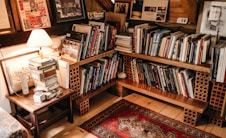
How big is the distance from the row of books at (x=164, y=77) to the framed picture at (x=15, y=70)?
49.3 inches

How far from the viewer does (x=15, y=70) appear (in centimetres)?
198

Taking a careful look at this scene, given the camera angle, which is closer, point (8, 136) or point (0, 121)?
point (8, 136)

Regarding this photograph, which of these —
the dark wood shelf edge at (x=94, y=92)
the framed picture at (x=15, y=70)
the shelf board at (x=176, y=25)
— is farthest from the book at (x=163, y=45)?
the framed picture at (x=15, y=70)

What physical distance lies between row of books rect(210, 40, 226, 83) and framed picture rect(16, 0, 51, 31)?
1740 millimetres

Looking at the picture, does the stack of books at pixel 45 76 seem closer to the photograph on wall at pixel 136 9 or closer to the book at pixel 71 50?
the book at pixel 71 50

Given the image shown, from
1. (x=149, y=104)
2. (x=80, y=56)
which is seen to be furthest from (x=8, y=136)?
(x=149, y=104)

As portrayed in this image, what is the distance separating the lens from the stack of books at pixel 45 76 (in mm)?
1859

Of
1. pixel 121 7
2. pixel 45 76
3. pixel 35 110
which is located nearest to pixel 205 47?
pixel 121 7

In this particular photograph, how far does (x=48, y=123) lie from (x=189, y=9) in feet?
6.04

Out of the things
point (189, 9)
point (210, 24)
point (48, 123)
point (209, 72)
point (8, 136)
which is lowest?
point (48, 123)

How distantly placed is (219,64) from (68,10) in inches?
69.1

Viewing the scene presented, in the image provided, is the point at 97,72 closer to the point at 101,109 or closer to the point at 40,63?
the point at 101,109

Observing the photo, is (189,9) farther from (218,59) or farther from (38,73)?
(38,73)

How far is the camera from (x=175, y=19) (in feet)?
7.82
